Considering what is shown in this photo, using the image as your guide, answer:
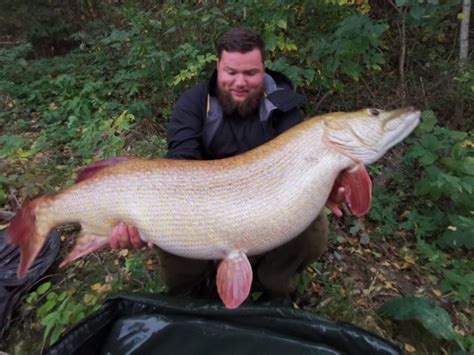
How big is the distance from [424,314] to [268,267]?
36.9 inches

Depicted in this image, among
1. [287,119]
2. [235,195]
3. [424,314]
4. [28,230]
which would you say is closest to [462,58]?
[287,119]

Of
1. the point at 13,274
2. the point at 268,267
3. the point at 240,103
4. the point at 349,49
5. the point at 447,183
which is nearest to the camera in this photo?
the point at 240,103

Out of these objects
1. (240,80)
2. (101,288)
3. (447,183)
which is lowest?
(101,288)

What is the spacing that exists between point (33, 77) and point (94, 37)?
1.14 m

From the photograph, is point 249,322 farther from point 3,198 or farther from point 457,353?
point 3,198

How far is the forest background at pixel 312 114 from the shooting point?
2.71m

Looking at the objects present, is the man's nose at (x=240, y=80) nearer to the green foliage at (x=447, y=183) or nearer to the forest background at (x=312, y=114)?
the forest background at (x=312, y=114)

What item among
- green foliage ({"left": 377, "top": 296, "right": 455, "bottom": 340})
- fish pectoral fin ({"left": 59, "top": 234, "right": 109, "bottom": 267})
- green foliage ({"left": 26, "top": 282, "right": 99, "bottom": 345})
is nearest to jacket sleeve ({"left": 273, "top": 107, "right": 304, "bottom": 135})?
fish pectoral fin ({"left": 59, "top": 234, "right": 109, "bottom": 267})

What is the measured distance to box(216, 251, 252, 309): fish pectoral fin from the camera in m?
1.91

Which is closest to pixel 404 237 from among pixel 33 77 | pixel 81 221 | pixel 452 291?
pixel 452 291

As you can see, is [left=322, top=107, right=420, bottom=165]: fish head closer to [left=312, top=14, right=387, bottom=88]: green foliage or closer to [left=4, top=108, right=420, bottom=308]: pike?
[left=4, top=108, right=420, bottom=308]: pike

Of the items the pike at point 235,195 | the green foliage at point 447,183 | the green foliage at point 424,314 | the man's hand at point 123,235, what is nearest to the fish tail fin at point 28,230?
the pike at point 235,195

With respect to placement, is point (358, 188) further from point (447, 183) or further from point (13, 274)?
point (13, 274)

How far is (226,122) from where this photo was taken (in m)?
2.52
